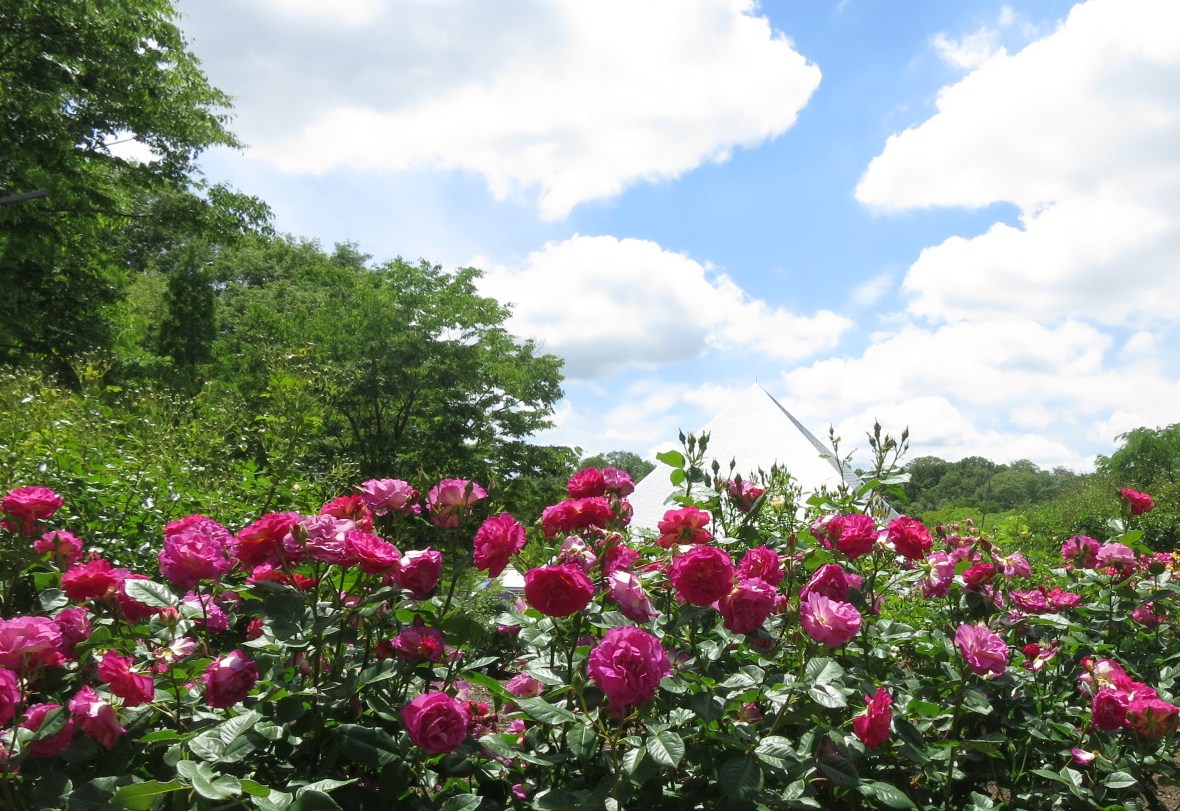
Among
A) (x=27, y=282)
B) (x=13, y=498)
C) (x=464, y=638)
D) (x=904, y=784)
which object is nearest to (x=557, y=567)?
(x=464, y=638)

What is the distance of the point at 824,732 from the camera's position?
180 cm

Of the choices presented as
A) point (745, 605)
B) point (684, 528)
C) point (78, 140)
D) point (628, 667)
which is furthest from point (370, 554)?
point (78, 140)

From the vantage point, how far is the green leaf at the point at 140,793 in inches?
53.0

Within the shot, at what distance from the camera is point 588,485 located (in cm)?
220

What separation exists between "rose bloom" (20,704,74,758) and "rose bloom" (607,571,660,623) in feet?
3.69

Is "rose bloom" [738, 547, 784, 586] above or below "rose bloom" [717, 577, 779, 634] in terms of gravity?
above

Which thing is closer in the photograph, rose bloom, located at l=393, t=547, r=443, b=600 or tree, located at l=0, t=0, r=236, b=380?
rose bloom, located at l=393, t=547, r=443, b=600

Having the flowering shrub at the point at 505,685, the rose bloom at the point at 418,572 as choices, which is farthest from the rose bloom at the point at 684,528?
the rose bloom at the point at 418,572

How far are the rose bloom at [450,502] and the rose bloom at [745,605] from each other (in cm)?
62

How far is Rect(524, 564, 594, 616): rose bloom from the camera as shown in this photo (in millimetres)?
1629

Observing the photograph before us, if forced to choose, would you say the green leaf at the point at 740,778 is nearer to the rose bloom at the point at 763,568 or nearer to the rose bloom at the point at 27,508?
the rose bloom at the point at 763,568

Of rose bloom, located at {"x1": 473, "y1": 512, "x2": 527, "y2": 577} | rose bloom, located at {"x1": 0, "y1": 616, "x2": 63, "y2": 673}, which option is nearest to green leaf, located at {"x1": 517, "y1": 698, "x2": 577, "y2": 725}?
rose bloom, located at {"x1": 473, "y1": 512, "x2": 527, "y2": 577}

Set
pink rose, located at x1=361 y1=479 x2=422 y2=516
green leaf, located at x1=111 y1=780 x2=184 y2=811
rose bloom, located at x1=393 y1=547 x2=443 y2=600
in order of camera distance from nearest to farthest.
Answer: green leaf, located at x1=111 y1=780 x2=184 y2=811 < rose bloom, located at x1=393 y1=547 x2=443 y2=600 < pink rose, located at x1=361 y1=479 x2=422 y2=516

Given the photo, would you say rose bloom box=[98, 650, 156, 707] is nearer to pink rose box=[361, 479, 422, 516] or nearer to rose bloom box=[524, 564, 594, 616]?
pink rose box=[361, 479, 422, 516]
